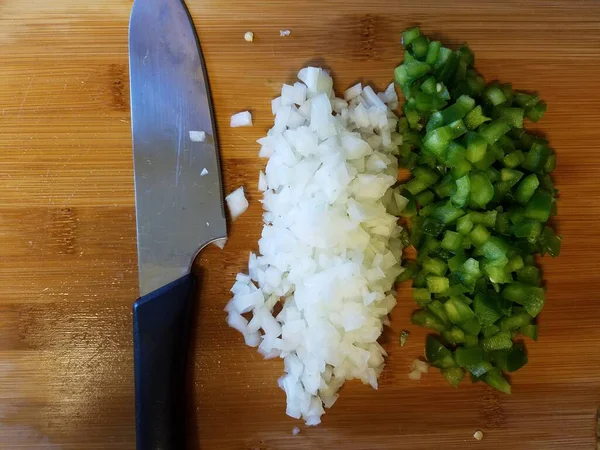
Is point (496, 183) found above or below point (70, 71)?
below

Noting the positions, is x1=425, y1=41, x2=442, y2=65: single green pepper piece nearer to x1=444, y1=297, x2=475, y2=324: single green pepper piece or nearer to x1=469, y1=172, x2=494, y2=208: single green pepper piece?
x1=469, y1=172, x2=494, y2=208: single green pepper piece

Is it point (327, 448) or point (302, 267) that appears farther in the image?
point (327, 448)

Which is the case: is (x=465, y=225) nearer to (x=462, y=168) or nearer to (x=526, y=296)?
(x=462, y=168)

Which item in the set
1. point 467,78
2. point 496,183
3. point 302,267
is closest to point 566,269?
point 496,183

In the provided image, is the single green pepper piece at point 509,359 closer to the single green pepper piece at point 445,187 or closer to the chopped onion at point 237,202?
the single green pepper piece at point 445,187

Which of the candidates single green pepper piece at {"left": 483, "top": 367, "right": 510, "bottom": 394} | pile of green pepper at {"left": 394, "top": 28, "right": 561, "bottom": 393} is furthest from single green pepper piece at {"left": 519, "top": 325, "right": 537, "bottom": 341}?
single green pepper piece at {"left": 483, "top": 367, "right": 510, "bottom": 394}

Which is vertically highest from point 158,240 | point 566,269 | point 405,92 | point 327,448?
point 405,92

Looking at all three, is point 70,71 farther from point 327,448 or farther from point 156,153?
point 327,448
